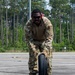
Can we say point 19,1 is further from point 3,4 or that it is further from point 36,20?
point 36,20

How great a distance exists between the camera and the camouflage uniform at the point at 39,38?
8023mm

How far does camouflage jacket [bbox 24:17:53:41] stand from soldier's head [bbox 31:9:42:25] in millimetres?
179

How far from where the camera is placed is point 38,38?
26.7 ft

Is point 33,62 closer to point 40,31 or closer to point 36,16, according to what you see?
point 40,31

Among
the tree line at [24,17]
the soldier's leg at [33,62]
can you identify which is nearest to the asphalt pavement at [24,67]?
the soldier's leg at [33,62]

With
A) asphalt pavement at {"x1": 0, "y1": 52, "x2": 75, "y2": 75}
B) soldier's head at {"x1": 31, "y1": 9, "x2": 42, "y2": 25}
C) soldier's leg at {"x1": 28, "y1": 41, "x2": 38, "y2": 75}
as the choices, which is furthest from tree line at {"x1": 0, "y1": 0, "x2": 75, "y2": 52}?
soldier's head at {"x1": 31, "y1": 9, "x2": 42, "y2": 25}

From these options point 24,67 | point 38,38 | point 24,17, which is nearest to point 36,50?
point 38,38

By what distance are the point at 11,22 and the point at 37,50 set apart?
89.0 m

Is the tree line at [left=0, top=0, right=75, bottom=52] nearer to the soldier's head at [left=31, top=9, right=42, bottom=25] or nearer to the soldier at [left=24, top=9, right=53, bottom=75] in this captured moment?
the soldier at [left=24, top=9, right=53, bottom=75]

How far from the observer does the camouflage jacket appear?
Result: 26.3 ft

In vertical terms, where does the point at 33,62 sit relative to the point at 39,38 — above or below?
below

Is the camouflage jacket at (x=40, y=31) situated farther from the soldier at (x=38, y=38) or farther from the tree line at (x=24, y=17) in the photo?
the tree line at (x=24, y=17)

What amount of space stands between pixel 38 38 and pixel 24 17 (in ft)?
289

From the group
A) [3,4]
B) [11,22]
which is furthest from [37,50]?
[11,22]
